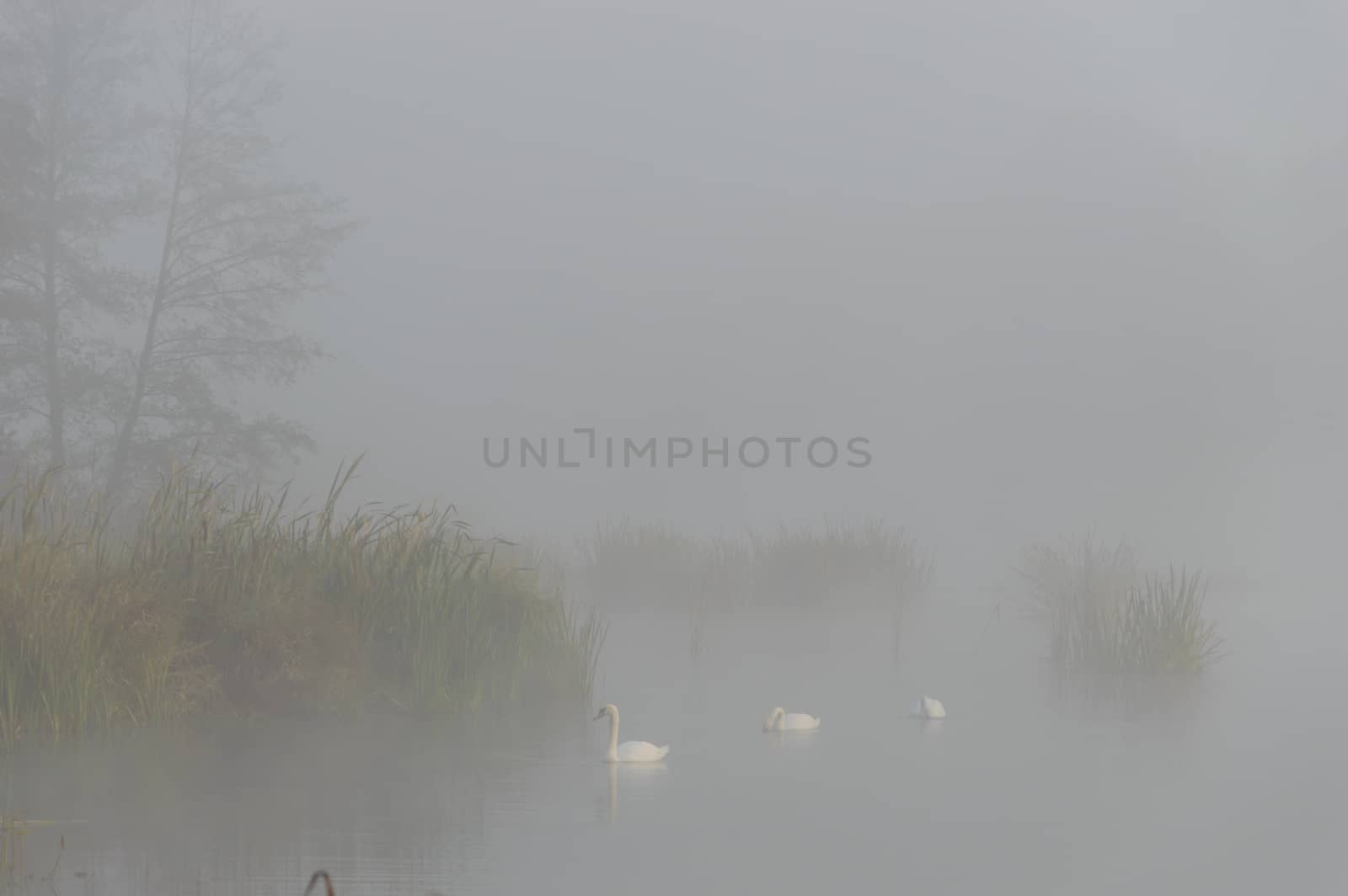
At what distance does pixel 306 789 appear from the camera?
27.6ft

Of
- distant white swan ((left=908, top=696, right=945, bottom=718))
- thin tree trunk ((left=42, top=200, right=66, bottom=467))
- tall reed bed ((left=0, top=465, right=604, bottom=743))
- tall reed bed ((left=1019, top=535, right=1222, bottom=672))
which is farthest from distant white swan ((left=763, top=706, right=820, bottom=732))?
thin tree trunk ((left=42, top=200, right=66, bottom=467))

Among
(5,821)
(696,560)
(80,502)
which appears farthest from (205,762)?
(696,560)

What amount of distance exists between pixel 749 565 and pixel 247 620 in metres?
12.8

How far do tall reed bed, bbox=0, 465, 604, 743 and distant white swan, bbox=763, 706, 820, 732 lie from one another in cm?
161

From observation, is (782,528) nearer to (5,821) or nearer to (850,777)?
(850,777)

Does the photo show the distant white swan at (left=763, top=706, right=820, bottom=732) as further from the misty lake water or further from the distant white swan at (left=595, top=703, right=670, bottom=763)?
the distant white swan at (left=595, top=703, right=670, bottom=763)

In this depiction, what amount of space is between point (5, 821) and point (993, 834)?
4.36 metres

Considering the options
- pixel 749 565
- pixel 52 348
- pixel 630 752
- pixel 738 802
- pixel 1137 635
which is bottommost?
pixel 738 802

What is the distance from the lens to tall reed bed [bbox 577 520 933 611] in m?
22.4

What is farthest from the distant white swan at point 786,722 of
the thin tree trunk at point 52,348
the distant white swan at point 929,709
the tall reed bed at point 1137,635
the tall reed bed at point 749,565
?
the thin tree trunk at point 52,348

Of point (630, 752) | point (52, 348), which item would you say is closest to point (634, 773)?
point (630, 752)

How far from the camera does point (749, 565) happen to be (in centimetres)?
2277

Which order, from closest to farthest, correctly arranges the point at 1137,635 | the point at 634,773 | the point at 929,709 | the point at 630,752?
1. the point at 634,773
2. the point at 630,752
3. the point at 929,709
4. the point at 1137,635

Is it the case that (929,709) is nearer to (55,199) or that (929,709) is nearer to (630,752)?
(630,752)
